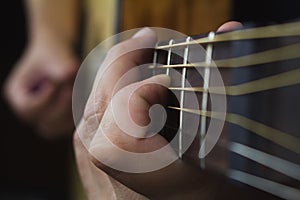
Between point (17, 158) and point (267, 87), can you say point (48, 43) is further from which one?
point (267, 87)

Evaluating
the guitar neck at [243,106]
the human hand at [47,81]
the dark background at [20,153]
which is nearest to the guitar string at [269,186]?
the guitar neck at [243,106]

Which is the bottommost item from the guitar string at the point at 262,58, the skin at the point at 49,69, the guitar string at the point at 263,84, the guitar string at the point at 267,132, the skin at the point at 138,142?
the skin at the point at 49,69

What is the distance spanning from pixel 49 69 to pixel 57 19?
0.34 ft

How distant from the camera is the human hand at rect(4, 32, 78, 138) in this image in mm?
1018

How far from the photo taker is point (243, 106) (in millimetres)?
333

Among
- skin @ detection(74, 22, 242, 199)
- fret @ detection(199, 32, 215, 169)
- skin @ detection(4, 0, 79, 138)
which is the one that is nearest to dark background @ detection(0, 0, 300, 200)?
skin @ detection(4, 0, 79, 138)

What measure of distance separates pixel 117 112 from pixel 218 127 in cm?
9

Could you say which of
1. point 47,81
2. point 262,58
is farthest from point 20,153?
point 262,58

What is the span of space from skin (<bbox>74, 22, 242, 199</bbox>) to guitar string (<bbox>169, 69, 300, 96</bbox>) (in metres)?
0.04

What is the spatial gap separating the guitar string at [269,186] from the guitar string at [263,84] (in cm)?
4

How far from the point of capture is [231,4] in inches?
27.7

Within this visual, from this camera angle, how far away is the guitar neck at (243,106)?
0.31 metres

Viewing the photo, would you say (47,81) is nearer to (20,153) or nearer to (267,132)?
(20,153)

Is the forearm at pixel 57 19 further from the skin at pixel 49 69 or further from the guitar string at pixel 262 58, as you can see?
the guitar string at pixel 262 58
